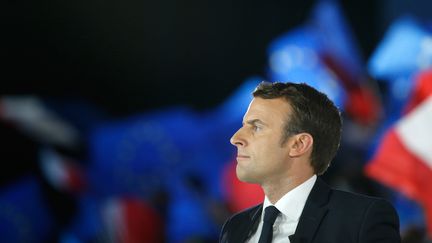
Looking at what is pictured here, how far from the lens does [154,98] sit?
7.17m

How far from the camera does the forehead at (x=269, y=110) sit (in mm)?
1637

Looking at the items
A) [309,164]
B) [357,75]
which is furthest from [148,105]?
[309,164]

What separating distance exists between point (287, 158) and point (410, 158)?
9.70 ft

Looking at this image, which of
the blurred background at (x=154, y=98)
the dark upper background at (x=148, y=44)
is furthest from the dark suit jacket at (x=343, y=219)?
the dark upper background at (x=148, y=44)

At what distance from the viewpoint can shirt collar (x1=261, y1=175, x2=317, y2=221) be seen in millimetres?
1588

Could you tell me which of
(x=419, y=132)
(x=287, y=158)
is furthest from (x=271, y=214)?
(x=419, y=132)

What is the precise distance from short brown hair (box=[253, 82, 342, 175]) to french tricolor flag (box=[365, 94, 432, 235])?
2803 mm

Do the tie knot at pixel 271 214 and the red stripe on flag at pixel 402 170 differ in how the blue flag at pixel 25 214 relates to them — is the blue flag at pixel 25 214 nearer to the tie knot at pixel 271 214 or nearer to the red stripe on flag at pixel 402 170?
the red stripe on flag at pixel 402 170

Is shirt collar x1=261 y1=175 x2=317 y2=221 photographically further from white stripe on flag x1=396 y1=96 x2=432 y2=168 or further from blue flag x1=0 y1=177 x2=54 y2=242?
blue flag x1=0 y1=177 x2=54 y2=242

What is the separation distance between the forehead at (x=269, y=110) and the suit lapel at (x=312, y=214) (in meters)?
0.18

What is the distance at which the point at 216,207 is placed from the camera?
264 inches

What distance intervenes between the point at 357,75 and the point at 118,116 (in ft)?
7.47

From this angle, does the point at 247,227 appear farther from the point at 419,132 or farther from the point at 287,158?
the point at 419,132

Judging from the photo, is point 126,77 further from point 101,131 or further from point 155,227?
point 155,227
